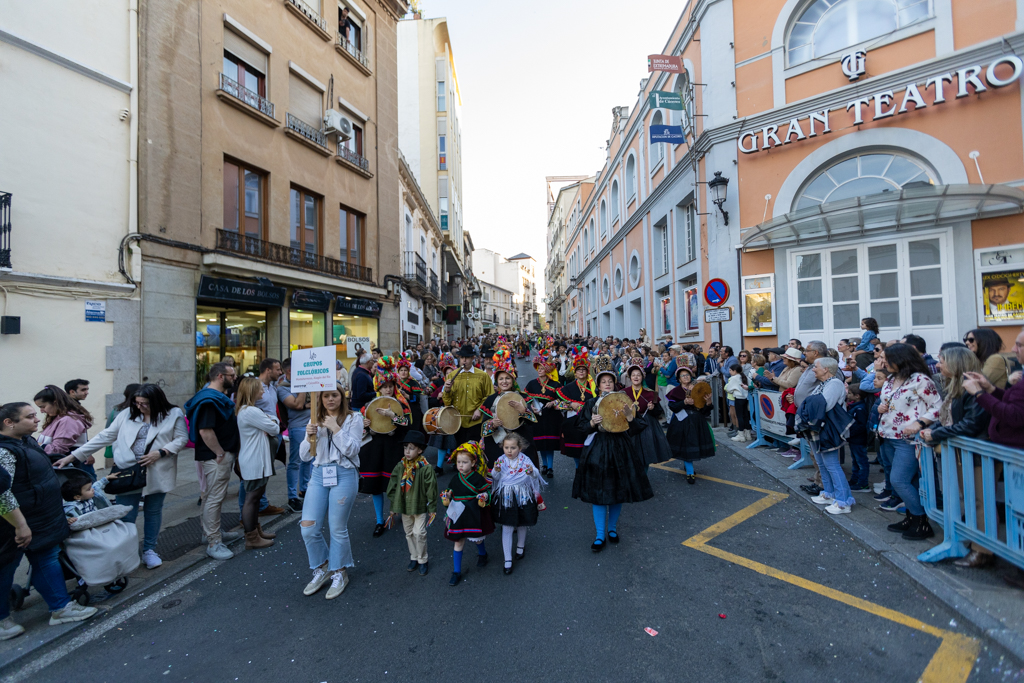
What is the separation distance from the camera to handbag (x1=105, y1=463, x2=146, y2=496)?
445cm

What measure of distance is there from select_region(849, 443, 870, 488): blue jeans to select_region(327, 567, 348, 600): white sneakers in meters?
6.09

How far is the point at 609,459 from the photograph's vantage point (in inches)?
Result: 190

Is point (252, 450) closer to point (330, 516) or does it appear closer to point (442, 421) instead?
point (330, 516)

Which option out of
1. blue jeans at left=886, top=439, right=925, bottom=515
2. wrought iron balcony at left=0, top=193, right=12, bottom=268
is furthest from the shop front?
blue jeans at left=886, top=439, right=925, bottom=515

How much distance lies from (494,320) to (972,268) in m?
75.5

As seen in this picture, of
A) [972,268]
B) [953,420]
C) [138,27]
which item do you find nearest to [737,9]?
[972,268]

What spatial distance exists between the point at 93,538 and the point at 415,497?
8.36 feet

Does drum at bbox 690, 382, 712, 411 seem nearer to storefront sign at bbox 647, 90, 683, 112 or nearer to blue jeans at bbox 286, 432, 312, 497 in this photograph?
blue jeans at bbox 286, 432, 312, 497

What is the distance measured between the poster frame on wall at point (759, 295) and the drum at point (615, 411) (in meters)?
9.56

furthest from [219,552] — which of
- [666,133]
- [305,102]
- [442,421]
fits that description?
[666,133]

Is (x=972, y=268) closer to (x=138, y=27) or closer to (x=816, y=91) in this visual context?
(x=816, y=91)

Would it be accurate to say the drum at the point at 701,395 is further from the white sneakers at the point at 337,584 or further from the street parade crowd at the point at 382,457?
the white sneakers at the point at 337,584

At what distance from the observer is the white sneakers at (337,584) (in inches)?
159

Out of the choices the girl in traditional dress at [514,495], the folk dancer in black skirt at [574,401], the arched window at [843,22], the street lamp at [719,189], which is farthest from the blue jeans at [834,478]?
the arched window at [843,22]
